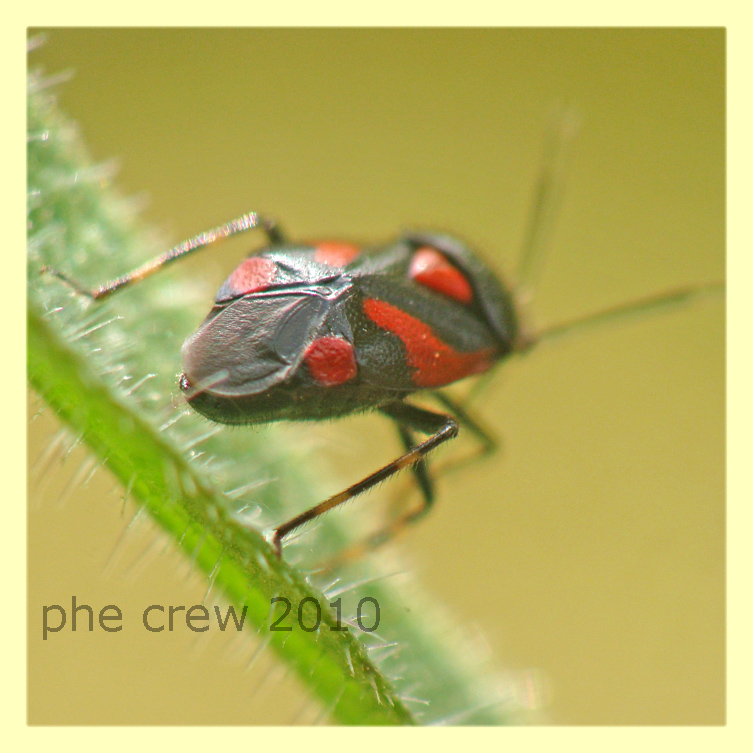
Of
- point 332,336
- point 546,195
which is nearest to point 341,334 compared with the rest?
point 332,336

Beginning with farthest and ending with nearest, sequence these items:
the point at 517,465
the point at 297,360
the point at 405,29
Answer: the point at 405,29, the point at 517,465, the point at 297,360

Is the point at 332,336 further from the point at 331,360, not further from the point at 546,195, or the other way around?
the point at 546,195

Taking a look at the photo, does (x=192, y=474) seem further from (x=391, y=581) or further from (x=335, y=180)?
(x=335, y=180)

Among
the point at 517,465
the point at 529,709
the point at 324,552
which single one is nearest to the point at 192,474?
the point at 324,552

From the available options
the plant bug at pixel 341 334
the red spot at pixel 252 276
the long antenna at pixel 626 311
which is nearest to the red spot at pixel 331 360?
the plant bug at pixel 341 334

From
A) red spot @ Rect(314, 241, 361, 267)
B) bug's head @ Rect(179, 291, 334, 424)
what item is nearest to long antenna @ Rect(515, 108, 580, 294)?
red spot @ Rect(314, 241, 361, 267)
